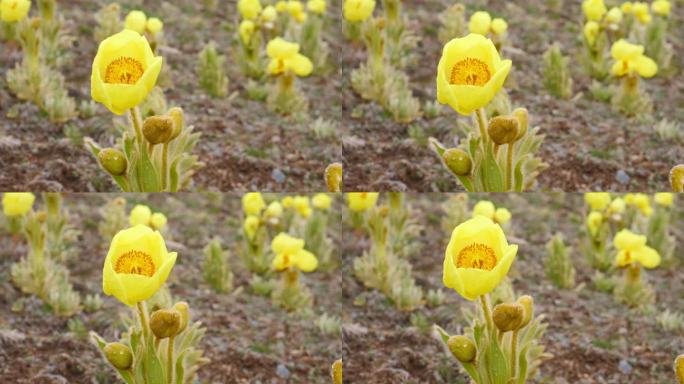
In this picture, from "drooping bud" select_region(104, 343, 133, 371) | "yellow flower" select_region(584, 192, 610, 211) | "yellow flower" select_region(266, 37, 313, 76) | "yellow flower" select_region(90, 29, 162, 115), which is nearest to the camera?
"yellow flower" select_region(90, 29, 162, 115)

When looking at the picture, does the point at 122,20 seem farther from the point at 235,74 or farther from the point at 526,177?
the point at 526,177

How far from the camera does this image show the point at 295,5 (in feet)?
10.2

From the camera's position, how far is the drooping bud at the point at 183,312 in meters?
2.81

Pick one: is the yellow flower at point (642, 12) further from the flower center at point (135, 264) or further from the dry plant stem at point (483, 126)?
the flower center at point (135, 264)

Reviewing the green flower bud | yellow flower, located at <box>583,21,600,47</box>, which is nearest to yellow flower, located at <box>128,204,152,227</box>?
the green flower bud

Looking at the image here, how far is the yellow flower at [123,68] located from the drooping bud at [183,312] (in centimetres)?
55

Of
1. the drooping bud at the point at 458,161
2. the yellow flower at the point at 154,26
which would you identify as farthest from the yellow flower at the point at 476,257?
the yellow flower at the point at 154,26

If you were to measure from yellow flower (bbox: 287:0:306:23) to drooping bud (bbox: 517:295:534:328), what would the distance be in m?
1.03

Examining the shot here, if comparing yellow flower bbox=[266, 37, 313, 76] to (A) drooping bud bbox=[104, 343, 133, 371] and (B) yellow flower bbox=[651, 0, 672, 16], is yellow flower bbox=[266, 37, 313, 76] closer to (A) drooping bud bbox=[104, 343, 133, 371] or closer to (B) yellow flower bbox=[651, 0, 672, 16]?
(A) drooping bud bbox=[104, 343, 133, 371]

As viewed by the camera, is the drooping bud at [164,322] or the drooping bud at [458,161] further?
the drooping bud at [458,161]

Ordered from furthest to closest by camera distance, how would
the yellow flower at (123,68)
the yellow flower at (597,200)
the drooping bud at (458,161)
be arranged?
the yellow flower at (597,200) < the drooping bud at (458,161) < the yellow flower at (123,68)

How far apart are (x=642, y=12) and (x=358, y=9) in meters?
0.84

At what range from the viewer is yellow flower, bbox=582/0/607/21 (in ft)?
10.2

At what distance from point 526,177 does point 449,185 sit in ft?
0.70
